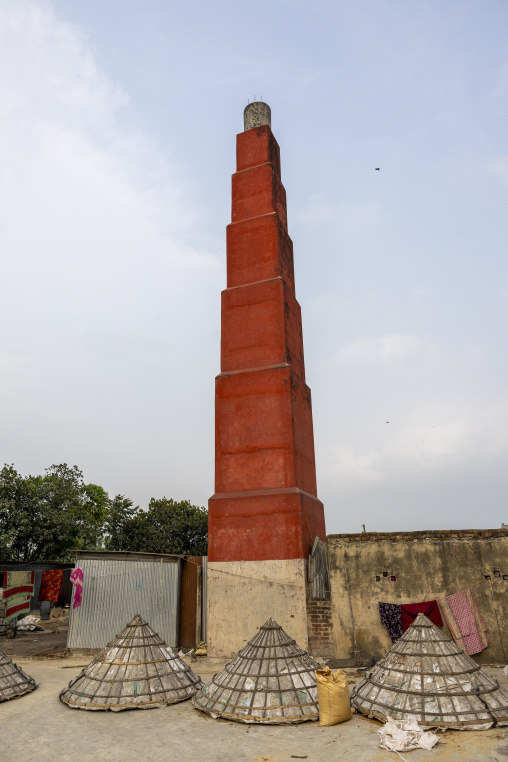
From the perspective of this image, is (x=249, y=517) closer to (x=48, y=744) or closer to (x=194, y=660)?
(x=194, y=660)

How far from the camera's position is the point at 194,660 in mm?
15773

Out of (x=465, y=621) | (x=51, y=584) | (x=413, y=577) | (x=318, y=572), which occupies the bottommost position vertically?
(x=465, y=621)

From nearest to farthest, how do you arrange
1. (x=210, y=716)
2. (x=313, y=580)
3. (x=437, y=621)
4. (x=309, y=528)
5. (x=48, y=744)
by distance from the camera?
(x=48, y=744)
(x=210, y=716)
(x=437, y=621)
(x=313, y=580)
(x=309, y=528)

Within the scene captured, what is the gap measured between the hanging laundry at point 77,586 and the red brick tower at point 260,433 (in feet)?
Result: 16.5

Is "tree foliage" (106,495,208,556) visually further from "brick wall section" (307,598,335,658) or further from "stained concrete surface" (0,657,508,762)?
"stained concrete surface" (0,657,508,762)

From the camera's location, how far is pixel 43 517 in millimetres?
36688

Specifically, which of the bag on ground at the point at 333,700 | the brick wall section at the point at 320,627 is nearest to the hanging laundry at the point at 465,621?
the brick wall section at the point at 320,627

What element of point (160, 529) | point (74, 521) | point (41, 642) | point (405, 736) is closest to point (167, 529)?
point (160, 529)

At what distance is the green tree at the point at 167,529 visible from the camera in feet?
141

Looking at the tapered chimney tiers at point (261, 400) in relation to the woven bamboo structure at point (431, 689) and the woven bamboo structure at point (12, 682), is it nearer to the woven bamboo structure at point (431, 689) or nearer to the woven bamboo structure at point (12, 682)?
the woven bamboo structure at point (431, 689)

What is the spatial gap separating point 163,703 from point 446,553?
8.77m

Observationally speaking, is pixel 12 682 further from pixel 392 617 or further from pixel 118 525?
pixel 118 525

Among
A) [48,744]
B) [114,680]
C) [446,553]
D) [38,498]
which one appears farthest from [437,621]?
[38,498]

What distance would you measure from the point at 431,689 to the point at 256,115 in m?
23.3
